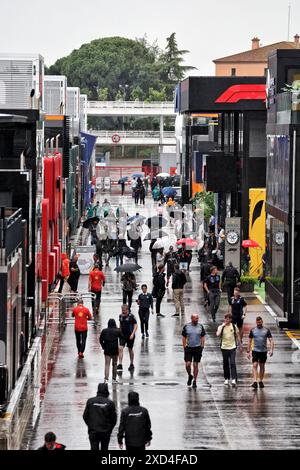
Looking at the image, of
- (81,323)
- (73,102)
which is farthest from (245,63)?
(81,323)

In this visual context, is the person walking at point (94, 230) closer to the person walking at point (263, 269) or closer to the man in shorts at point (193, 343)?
the person walking at point (263, 269)

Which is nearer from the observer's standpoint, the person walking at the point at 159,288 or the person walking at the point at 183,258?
the person walking at the point at 159,288

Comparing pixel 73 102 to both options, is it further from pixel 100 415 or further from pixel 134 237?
pixel 100 415

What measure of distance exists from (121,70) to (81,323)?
146874 millimetres

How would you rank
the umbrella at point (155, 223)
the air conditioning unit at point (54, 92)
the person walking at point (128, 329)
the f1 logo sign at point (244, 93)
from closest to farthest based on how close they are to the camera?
the person walking at point (128, 329) < the f1 logo sign at point (244, 93) < the umbrella at point (155, 223) < the air conditioning unit at point (54, 92)

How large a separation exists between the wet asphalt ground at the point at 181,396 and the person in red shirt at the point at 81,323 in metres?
0.27

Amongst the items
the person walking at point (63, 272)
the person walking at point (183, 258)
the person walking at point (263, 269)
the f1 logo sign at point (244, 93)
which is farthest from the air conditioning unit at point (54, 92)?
the person walking at point (63, 272)

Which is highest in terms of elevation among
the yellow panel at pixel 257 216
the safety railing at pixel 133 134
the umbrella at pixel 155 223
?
the safety railing at pixel 133 134

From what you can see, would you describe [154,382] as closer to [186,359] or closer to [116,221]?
[186,359]

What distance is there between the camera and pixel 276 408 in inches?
1035

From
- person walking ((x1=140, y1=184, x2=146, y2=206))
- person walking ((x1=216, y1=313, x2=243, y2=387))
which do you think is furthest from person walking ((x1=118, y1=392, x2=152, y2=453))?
person walking ((x1=140, y1=184, x2=146, y2=206))

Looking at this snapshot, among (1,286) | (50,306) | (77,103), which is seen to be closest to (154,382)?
(1,286)

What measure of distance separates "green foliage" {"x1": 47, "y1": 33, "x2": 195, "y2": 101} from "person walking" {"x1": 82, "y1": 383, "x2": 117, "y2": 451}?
14868 centimetres

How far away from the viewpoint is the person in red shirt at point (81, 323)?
1222 inches
